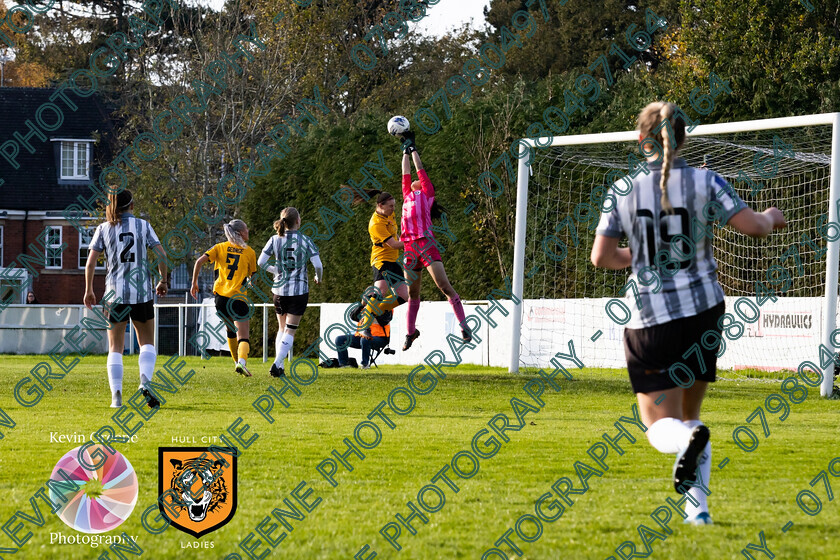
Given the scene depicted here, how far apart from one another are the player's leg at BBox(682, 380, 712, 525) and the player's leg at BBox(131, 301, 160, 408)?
633 cm

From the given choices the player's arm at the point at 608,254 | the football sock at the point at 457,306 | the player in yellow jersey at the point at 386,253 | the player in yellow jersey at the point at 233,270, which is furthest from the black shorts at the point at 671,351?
the player in yellow jersey at the point at 233,270

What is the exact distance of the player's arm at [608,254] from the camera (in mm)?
4535

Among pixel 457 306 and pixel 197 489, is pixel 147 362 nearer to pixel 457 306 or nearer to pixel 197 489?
pixel 457 306

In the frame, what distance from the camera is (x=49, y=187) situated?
144ft

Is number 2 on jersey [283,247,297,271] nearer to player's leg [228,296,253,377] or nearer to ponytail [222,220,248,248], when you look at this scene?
ponytail [222,220,248,248]

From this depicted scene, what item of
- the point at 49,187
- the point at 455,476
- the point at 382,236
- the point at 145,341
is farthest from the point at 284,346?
the point at 49,187

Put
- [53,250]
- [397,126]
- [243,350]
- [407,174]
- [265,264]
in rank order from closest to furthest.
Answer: [407,174]
[397,126]
[265,264]
[243,350]
[53,250]

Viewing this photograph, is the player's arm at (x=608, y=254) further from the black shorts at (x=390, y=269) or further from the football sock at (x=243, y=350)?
the football sock at (x=243, y=350)

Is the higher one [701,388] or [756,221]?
[756,221]

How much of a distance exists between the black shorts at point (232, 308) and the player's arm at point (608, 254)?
988 cm

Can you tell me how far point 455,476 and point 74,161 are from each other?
41599mm

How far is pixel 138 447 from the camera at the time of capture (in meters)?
6.98

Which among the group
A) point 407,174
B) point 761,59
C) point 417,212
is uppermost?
point 761,59

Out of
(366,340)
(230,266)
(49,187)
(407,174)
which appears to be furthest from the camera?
(49,187)
